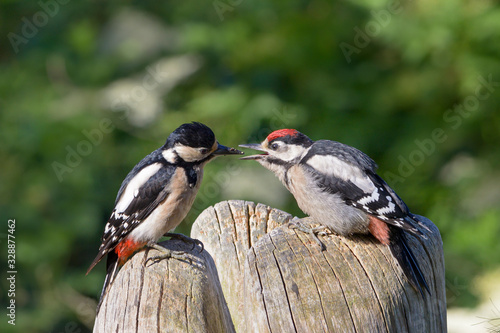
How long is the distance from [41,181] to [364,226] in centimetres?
484

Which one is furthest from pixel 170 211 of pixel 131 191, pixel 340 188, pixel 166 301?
pixel 166 301

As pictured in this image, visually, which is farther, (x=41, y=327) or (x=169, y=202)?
(x=41, y=327)

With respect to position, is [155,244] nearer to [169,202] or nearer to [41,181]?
[169,202]

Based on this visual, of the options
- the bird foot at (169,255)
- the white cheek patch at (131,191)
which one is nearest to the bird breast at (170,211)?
the white cheek patch at (131,191)

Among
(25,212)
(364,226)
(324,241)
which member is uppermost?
(25,212)

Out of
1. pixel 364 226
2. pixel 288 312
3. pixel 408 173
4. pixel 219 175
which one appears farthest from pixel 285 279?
pixel 408 173

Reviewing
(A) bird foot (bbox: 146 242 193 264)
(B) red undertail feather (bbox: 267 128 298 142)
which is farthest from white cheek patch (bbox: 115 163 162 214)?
(B) red undertail feather (bbox: 267 128 298 142)

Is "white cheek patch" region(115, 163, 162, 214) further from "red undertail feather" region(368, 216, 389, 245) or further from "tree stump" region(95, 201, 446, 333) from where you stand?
"red undertail feather" region(368, 216, 389, 245)

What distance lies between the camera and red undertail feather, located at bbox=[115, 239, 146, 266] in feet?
11.5

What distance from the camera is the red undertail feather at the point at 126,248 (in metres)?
3.50

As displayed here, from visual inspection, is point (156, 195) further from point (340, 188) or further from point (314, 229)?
point (340, 188)

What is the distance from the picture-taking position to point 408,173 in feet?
21.3

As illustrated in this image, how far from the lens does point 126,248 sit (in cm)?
352

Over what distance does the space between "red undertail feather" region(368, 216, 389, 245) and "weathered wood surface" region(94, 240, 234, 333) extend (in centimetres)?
92
